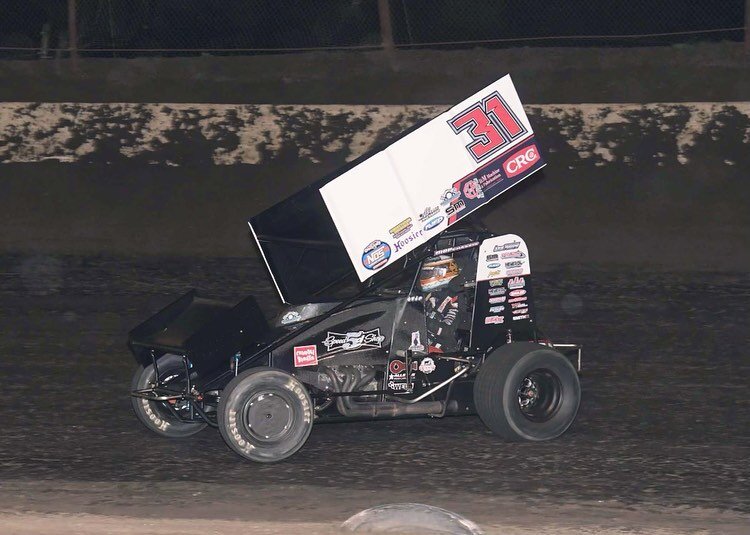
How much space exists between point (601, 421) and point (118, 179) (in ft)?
25.1

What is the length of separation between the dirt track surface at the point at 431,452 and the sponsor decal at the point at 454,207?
1.49m

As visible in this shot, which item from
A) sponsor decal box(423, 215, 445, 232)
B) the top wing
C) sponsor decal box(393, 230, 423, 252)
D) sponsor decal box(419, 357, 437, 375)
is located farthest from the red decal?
sponsor decal box(423, 215, 445, 232)

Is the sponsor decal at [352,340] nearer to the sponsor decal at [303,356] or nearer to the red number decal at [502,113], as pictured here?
the sponsor decal at [303,356]

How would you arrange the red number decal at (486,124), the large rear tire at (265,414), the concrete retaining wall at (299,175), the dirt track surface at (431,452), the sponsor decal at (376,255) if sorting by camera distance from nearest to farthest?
the dirt track surface at (431,452), the large rear tire at (265,414), the sponsor decal at (376,255), the red number decal at (486,124), the concrete retaining wall at (299,175)

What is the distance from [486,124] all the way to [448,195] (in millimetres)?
529

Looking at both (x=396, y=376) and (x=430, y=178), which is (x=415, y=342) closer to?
(x=396, y=376)

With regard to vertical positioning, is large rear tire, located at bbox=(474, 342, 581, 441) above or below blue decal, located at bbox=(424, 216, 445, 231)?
below

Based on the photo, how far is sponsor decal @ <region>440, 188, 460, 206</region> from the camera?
6.98 meters

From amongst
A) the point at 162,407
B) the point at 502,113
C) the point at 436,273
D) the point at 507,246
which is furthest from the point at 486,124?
the point at 162,407

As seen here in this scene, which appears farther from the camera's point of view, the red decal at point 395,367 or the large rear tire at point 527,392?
the red decal at point 395,367

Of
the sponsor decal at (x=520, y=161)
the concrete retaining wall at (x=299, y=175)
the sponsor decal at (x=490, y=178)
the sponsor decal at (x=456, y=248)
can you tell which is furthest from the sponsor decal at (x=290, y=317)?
the concrete retaining wall at (x=299, y=175)

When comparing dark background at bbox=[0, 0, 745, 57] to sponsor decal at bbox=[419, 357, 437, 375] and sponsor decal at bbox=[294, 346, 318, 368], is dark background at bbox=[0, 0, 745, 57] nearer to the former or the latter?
sponsor decal at bbox=[419, 357, 437, 375]

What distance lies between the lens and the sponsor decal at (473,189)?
7.02m

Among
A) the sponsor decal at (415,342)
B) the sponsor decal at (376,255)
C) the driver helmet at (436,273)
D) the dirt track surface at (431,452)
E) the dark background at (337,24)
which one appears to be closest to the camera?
the dirt track surface at (431,452)
